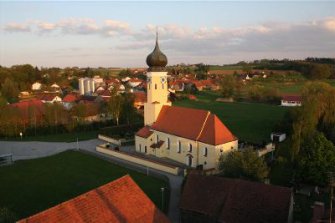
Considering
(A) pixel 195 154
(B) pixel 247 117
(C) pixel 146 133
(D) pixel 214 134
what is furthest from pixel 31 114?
(B) pixel 247 117

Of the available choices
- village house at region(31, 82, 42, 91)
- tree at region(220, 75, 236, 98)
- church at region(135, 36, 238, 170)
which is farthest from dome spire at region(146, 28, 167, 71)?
village house at region(31, 82, 42, 91)

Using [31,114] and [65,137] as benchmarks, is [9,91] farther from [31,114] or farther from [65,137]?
[65,137]

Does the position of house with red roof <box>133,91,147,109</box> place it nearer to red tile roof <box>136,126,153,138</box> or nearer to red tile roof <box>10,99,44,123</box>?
red tile roof <box>10,99,44,123</box>

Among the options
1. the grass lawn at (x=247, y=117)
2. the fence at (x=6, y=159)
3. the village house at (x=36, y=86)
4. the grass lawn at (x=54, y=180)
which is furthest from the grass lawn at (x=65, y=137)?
the village house at (x=36, y=86)

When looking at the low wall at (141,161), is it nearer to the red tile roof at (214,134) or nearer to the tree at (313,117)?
the red tile roof at (214,134)

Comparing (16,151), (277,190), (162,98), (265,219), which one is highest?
(162,98)

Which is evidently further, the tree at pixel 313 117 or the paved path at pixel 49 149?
the paved path at pixel 49 149

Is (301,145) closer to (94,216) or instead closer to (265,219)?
(265,219)

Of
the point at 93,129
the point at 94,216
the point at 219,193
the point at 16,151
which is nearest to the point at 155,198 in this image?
the point at 219,193
